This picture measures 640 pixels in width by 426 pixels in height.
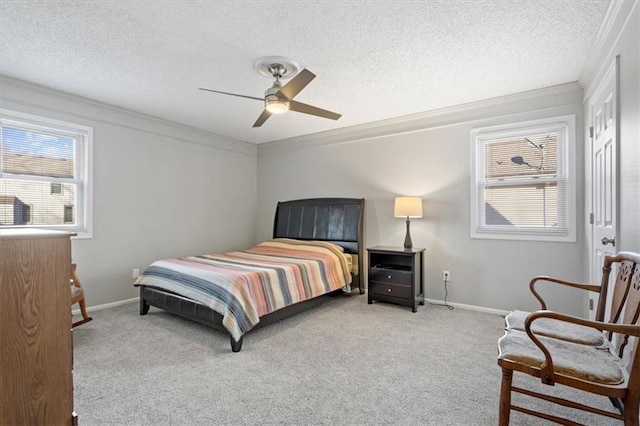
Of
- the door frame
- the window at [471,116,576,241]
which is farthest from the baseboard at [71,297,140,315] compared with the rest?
the door frame

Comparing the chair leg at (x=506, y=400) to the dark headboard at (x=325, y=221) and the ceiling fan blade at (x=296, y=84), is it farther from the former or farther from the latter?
the dark headboard at (x=325, y=221)

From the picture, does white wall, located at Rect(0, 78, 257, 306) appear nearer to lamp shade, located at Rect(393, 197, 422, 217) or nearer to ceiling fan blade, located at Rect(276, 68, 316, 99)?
ceiling fan blade, located at Rect(276, 68, 316, 99)

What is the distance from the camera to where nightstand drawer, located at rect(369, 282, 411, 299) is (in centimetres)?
386

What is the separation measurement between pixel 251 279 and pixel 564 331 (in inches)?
91.1

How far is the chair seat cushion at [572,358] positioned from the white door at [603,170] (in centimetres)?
100

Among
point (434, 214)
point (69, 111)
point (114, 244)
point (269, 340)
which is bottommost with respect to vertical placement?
point (269, 340)

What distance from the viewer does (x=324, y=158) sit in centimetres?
515

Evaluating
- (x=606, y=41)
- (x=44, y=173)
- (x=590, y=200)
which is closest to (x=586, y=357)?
(x=590, y=200)

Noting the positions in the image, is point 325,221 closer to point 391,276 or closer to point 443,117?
point 391,276

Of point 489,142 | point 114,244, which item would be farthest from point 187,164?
point 489,142

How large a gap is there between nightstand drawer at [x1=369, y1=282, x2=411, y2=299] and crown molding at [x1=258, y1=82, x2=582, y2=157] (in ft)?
6.75

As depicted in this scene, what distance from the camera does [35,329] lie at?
1.20 metres

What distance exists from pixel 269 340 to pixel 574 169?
11.4 feet

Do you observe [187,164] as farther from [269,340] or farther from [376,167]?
[269,340]
